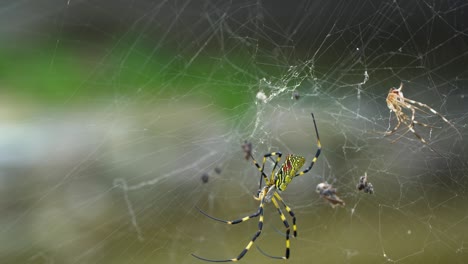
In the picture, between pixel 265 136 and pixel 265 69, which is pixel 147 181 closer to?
pixel 265 136

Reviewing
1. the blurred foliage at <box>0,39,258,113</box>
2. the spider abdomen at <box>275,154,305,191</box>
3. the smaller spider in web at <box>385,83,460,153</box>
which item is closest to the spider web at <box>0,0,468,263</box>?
the blurred foliage at <box>0,39,258,113</box>

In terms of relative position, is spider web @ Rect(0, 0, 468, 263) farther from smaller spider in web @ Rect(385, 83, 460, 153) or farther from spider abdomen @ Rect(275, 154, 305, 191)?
spider abdomen @ Rect(275, 154, 305, 191)

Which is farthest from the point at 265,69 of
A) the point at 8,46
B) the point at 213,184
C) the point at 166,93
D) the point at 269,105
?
the point at 8,46

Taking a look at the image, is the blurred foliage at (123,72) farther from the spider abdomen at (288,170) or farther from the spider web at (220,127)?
the spider abdomen at (288,170)

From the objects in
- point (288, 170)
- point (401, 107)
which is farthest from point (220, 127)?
point (401, 107)

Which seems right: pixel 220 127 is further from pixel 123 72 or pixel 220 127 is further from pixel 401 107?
pixel 401 107

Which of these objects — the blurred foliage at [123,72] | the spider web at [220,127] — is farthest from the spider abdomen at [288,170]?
the blurred foliage at [123,72]

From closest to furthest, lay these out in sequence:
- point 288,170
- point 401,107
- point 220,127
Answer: point 288,170 < point 401,107 < point 220,127

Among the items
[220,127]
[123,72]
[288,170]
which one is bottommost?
[288,170]
